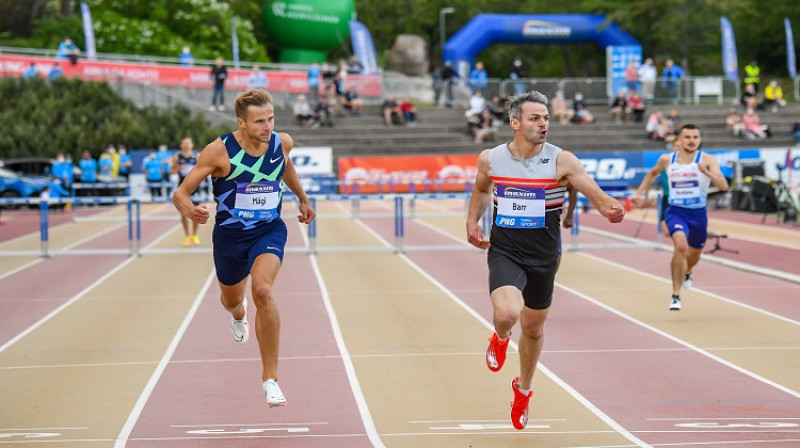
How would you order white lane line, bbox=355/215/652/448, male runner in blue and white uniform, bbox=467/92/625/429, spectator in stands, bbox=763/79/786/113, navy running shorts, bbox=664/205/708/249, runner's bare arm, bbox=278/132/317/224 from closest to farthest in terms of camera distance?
white lane line, bbox=355/215/652/448 < male runner in blue and white uniform, bbox=467/92/625/429 < runner's bare arm, bbox=278/132/317/224 < navy running shorts, bbox=664/205/708/249 < spectator in stands, bbox=763/79/786/113

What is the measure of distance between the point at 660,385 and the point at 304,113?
120ft

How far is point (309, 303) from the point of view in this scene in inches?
586

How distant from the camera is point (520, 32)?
5519cm

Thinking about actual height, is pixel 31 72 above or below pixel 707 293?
above

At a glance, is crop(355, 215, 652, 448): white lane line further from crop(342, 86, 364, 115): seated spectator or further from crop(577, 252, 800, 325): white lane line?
crop(342, 86, 364, 115): seated spectator

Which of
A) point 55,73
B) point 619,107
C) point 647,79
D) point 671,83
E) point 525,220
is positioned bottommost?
point 525,220

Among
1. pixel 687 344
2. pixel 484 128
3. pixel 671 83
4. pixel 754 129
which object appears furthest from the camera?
pixel 671 83

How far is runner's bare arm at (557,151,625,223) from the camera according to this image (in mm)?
7398

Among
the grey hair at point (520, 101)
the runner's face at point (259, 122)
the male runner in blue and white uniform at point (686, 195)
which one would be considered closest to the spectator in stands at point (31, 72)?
the male runner in blue and white uniform at point (686, 195)

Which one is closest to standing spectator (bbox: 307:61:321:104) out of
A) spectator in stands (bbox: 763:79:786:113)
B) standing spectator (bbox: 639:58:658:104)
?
standing spectator (bbox: 639:58:658:104)

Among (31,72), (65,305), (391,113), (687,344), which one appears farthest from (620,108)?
(687,344)

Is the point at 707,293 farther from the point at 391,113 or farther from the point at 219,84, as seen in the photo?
the point at 391,113

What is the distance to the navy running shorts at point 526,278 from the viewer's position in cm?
770

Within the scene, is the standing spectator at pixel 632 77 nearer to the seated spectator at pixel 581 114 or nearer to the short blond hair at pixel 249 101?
the seated spectator at pixel 581 114
